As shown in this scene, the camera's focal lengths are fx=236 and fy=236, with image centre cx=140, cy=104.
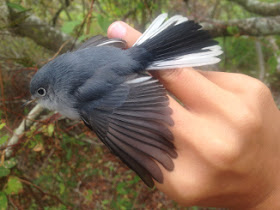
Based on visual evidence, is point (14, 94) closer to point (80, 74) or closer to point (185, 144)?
point (80, 74)

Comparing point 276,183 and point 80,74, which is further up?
point 80,74

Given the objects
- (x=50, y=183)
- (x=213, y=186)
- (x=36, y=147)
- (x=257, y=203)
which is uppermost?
(x=213, y=186)

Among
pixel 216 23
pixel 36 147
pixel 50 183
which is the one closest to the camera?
pixel 36 147

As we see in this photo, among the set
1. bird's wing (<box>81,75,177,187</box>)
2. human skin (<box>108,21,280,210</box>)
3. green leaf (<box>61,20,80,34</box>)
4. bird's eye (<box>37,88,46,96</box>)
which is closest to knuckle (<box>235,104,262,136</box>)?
human skin (<box>108,21,280,210</box>)

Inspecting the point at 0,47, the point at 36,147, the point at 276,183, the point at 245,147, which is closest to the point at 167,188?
the point at 245,147

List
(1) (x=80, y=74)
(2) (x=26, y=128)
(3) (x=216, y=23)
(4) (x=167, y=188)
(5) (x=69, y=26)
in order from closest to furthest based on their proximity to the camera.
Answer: (4) (x=167, y=188) < (1) (x=80, y=74) < (2) (x=26, y=128) < (5) (x=69, y=26) < (3) (x=216, y=23)

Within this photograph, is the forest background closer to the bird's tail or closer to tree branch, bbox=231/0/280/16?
tree branch, bbox=231/0/280/16
